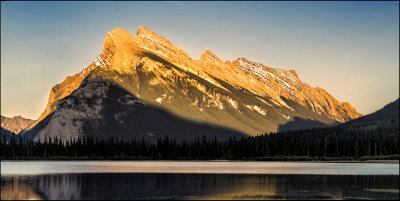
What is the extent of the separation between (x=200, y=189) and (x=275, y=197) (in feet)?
46.5

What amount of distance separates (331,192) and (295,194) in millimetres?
6281

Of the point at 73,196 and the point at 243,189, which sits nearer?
the point at 73,196

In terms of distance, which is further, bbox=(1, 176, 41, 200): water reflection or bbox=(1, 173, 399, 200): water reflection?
bbox=(1, 173, 399, 200): water reflection

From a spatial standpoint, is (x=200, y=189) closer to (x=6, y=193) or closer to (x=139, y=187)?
(x=139, y=187)

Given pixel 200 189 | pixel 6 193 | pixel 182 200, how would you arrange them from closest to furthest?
1. pixel 182 200
2. pixel 6 193
3. pixel 200 189

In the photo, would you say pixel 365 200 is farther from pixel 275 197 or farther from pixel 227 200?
pixel 227 200

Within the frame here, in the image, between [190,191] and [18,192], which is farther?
[190,191]

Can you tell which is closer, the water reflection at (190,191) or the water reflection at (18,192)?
the water reflection at (18,192)

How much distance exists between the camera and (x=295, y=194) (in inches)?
2672

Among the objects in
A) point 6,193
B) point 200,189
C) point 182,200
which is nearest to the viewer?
point 182,200

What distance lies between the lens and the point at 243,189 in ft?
248

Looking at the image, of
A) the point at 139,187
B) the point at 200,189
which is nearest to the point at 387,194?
the point at 200,189

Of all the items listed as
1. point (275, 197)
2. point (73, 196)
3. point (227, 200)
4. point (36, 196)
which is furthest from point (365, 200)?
point (36, 196)

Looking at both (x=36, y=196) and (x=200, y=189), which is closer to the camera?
(x=36, y=196)
